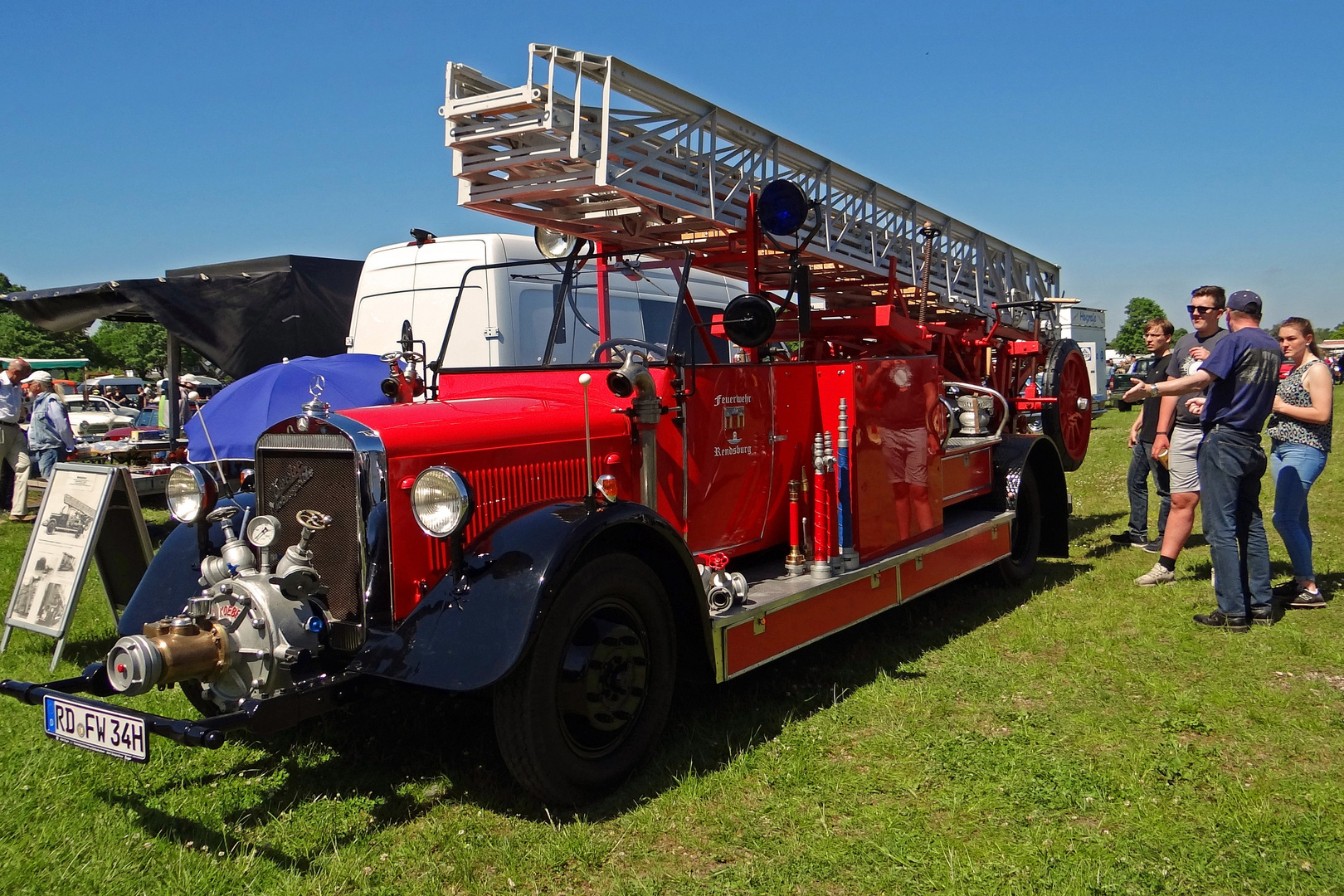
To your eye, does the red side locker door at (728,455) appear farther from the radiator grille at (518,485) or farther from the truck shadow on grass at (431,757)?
the truck shadow on grass at (431,757)

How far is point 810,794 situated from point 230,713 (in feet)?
7.06

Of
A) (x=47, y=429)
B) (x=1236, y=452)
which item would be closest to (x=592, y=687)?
(x=1236, y=452)

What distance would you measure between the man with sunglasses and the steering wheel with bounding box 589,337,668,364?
13.1ft


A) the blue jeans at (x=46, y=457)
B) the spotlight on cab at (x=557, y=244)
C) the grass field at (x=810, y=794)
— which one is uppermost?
the spotlight on cab at (x=557, y=244)

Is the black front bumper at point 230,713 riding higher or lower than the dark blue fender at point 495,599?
lower

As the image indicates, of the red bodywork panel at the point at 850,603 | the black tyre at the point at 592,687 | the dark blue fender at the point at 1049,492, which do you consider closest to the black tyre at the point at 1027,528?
the dark blue fender at the point at 1049,492

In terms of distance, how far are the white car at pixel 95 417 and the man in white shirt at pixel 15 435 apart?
825 centimetres

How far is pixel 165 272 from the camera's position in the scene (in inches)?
474

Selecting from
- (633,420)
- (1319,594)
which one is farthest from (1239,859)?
(1319,594)

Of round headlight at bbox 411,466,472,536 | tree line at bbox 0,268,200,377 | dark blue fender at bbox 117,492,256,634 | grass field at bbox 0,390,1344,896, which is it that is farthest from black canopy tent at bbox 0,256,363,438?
tree line at bbox 0,268,200,377

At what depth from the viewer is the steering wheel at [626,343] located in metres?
4.52

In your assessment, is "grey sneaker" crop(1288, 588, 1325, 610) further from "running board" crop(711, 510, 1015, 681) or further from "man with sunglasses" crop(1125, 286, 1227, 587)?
"running board" crop(711, 510, 1015, 681)

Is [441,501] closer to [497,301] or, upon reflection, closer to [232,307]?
[497,301]

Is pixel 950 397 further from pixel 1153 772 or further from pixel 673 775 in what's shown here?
pixel 673 775
